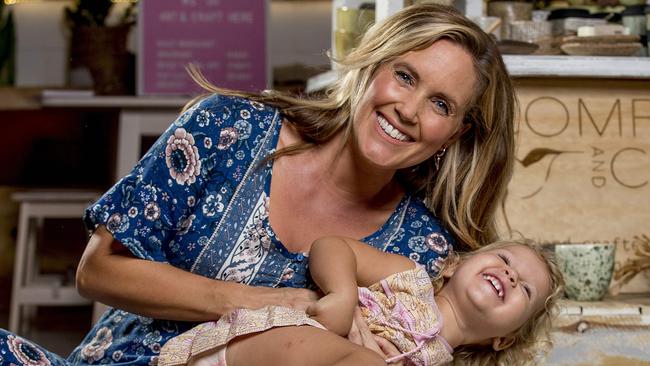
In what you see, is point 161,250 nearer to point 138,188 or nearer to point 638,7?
point 138,188

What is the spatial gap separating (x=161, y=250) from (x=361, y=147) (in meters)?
0.47

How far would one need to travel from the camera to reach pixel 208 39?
5.07m

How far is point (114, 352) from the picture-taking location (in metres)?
2.23

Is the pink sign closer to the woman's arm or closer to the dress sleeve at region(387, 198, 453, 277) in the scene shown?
the dress sleeve at region(387, 198, 453, 277)

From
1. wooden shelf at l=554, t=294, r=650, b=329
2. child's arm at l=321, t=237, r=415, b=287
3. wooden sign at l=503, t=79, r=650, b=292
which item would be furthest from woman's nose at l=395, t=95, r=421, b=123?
wooden sign at l=503, t=79, r=650, b=292

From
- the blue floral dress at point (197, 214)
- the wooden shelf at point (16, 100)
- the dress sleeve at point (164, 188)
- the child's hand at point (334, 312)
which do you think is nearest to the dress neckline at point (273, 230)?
the blue floral dress at point (197, 214)

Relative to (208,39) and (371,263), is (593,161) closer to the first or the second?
(371,263)

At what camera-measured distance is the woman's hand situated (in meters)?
2.09

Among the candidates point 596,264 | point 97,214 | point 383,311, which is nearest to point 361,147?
point 383,311

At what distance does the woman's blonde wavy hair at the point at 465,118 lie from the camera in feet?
7.55

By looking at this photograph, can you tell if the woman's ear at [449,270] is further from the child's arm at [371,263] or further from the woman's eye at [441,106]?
the woman's eye at [441,106]

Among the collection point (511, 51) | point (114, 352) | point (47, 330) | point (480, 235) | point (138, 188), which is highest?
point (511, 51)

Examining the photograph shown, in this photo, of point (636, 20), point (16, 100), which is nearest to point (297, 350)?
point (636, 20)

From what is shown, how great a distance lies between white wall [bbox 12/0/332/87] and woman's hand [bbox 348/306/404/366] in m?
4.11
